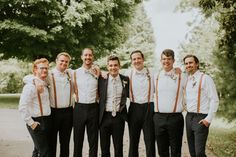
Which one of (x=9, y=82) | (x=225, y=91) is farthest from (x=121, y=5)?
(x=9, y=82)

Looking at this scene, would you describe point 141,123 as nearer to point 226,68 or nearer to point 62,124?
point 62,124

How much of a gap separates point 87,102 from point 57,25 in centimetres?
1339

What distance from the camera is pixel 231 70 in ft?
31.2

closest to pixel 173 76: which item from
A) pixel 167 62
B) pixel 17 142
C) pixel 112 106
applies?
pixel 167 62

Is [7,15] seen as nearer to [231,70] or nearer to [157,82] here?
[231,70]

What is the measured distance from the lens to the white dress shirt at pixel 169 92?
646 centimetres

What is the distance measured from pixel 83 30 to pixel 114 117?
1522 cm

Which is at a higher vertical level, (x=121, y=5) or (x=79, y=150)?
(x=121, y=5)

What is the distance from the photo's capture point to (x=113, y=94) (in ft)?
22.0

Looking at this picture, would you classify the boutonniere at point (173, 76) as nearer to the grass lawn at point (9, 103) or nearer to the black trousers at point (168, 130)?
the black trousers at point (168, 130)

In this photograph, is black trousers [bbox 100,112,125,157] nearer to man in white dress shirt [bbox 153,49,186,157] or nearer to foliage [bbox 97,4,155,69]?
man in white dress shirt [bbox 153,49,186,157]

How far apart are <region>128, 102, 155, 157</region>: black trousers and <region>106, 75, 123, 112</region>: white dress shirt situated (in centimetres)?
30

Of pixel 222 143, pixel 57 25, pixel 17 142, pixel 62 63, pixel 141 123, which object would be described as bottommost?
pixel 222 143

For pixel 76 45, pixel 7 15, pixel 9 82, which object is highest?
pixel 7 15
